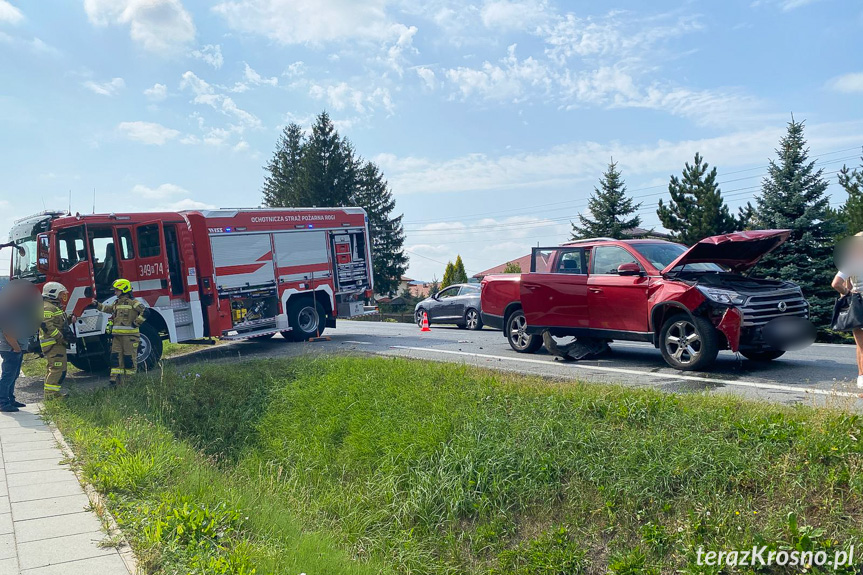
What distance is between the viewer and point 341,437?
7.52 m

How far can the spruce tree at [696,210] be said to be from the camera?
31266 mm

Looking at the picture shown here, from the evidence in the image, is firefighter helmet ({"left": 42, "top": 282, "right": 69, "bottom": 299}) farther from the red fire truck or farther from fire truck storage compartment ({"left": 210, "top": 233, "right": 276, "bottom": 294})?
fire truck storage compartment ({"left": 210, "top": 233, "right": 276, "bottom": 294})

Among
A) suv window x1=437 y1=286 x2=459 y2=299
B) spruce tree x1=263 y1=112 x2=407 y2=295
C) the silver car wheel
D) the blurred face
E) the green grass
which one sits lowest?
the green grass

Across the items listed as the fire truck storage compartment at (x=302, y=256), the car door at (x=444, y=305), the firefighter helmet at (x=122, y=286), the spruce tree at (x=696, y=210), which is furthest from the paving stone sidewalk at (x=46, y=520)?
the spruce tree at (x=696, y=210)

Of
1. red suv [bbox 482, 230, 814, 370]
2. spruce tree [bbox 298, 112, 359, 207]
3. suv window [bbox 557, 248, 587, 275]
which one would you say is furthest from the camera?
spruce tree [bbox 298, 112, 359, 207]

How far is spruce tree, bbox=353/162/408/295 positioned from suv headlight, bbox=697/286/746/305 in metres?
47.0

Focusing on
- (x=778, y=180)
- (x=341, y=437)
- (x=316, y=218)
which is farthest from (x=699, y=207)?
(x=341, y=437)

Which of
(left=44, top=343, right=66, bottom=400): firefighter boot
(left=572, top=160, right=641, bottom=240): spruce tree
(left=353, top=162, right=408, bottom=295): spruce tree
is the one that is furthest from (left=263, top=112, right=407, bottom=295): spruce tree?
(left=44, top=343, right=66, bottom=400): firefighter boot

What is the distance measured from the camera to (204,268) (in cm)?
1281

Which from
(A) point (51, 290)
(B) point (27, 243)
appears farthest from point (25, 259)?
(A) point (51, 290)

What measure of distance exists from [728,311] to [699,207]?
90.2ft

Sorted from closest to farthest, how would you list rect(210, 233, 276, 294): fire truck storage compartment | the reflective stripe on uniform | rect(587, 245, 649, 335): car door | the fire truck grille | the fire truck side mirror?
the fire truck grille < rect(587, 245, 649, 335): car door < the reflective stripe on uniform < the fire truck side mirror < rect(210, 233, 276, 294): fire truck storage compartment

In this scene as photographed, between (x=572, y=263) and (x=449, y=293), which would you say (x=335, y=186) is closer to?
(x=449, y=293)

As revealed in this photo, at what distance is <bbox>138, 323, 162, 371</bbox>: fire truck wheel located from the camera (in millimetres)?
11531
